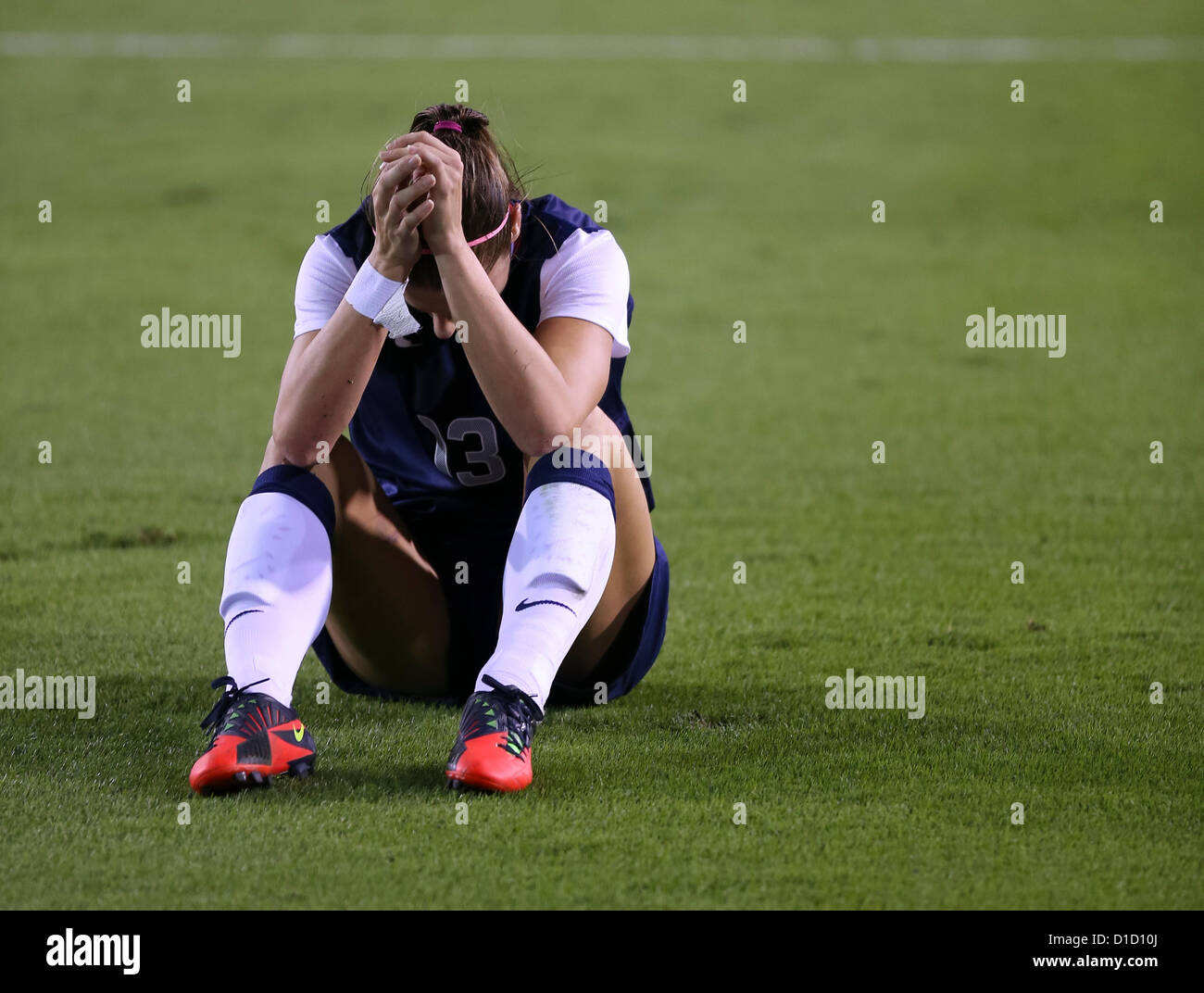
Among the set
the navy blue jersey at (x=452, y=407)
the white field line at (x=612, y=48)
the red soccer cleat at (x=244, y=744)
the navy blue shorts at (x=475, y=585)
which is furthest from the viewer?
the white field line at (x=612, y=48)

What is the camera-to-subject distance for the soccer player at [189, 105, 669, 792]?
8.82 ft

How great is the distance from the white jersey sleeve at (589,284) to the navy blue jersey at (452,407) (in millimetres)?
30

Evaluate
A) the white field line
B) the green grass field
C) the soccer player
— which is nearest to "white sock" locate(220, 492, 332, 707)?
the soccer player

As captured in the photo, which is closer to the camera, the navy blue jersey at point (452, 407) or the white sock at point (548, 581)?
the white sock at point (548, 581)

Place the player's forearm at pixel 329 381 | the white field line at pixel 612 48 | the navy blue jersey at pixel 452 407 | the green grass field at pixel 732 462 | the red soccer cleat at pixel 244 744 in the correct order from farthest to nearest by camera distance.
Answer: the white field line at pixel 612 48 < the navy blue jersey at pixel 452 407 < the player's forearm at pixel 329 381 < the red soccer cleat at pixel 244 744 < the green grass field at pixel 732 462

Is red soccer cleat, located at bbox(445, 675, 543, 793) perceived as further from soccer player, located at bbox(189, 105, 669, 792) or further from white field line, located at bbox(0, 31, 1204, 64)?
white field line, located at bbox(0, 31, 1204, 64)

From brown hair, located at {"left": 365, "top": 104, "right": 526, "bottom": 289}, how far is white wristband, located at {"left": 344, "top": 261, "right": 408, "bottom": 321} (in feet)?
0.38

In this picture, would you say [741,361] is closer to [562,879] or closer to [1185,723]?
[1185,723]

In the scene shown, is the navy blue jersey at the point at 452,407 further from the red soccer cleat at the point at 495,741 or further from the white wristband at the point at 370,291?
the red soccer cleat at the point at 495,741

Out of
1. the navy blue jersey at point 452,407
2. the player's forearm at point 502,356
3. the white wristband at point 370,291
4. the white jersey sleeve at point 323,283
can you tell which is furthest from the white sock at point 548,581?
the white jersey sleeve at point 323,283

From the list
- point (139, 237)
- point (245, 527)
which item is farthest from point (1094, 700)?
point (139, 237)

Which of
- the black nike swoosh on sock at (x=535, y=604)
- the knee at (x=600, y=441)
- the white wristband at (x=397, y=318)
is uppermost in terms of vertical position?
the white wristband at (x=397, y=318)

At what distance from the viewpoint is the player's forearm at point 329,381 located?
2756 millimetres
